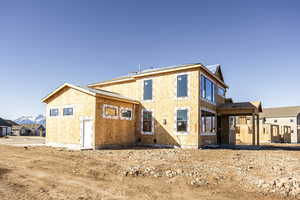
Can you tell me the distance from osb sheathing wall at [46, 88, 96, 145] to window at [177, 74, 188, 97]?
692 centimetres

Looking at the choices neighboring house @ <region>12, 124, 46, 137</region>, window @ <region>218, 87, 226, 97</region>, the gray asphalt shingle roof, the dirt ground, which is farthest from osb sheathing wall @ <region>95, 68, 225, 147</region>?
neighboring house @ <region>12, 124, 46, 137</region>

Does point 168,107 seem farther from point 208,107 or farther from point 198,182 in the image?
point 198,182

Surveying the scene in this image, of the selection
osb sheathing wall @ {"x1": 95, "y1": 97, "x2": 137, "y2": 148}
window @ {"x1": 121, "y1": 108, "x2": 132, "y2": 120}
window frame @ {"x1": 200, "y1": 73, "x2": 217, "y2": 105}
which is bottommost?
osb sheathing wall @ {"x1": 95, "y1": 97, "x2": 137, "y2": 148}

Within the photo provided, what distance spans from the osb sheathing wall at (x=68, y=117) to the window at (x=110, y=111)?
102cm

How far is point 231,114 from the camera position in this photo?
67.7 feet

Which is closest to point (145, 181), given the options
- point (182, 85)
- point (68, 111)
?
point (182, 85)

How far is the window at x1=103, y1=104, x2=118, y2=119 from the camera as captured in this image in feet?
53.7

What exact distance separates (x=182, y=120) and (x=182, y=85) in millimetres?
2899

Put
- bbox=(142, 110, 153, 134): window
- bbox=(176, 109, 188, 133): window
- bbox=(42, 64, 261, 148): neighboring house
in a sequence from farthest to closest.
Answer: bbox=(142, 110, 153, 134): window, bbox=(176, 109, 188, 133): window, bbox=(42, 64, 261, 148): neighboring house

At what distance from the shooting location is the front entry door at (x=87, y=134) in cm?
1583

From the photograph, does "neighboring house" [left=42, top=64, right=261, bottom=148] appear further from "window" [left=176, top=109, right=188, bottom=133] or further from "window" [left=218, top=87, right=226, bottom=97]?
"window" [left=218, top=87, right=226, bottom=97]

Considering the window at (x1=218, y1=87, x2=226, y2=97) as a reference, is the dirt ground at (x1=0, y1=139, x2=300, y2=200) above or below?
below

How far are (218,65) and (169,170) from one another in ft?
51.4

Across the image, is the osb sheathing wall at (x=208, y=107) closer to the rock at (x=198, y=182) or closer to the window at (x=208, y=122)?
the window at (x=208, y=122)
